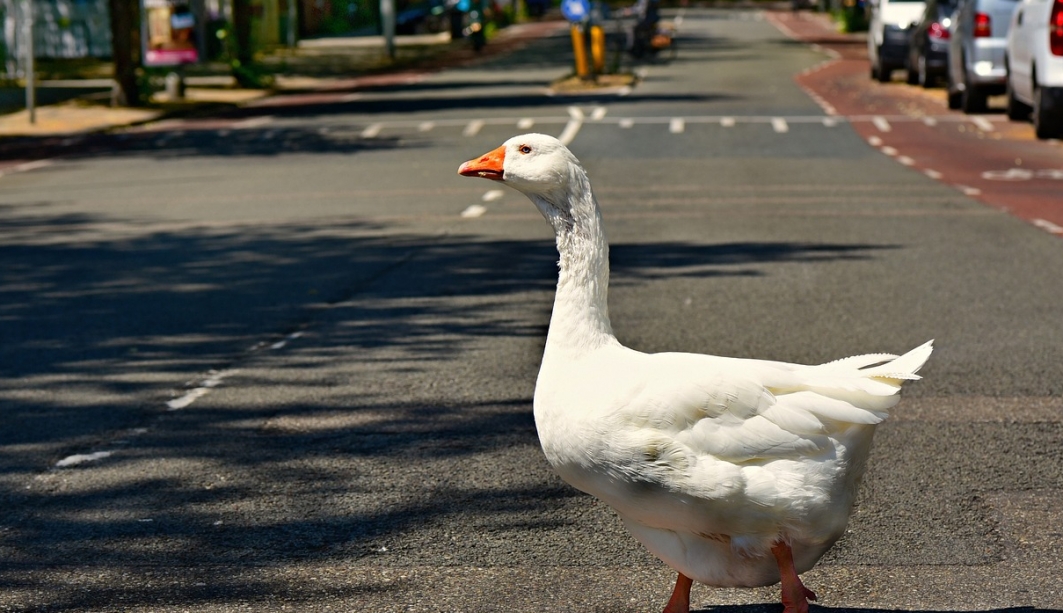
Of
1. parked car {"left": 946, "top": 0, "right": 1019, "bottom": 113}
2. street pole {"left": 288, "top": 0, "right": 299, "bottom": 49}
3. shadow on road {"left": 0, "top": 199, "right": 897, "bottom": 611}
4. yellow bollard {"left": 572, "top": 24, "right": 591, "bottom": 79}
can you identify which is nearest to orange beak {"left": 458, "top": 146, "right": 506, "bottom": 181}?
shadow on road {"left": 0, "top": 199, "right": 897, "bottom": 611}

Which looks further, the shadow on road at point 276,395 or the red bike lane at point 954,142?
the red bike lane at point 954,142

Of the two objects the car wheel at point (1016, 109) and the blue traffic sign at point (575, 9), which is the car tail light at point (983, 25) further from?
the blue traffic sign at point (575, 9)

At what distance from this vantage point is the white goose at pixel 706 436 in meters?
3.91

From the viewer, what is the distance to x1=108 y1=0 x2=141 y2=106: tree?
2909 cm

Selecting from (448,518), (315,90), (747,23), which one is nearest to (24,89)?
(315,90)

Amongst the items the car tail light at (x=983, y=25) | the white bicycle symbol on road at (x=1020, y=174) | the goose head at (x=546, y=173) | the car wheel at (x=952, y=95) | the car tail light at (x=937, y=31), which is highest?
the goose head at (x=546, y=173)

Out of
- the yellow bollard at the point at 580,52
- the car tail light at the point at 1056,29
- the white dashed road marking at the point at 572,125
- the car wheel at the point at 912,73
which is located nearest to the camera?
the car tail light at the point at 1056,29

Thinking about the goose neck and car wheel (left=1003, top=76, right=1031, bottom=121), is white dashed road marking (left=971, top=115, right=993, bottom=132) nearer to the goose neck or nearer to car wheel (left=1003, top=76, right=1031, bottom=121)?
car wheel (left=1003, top=76, right=1031, bottom=121)

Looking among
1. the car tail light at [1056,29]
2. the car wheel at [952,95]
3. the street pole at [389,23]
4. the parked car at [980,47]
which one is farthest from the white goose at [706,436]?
the street pole at [389,23]

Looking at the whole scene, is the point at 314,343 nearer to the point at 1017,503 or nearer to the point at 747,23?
the point at 1017,503

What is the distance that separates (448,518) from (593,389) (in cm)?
169

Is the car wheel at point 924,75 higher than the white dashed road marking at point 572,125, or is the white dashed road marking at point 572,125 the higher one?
the car wheel at point 924,75

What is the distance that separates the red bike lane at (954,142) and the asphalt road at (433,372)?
56 cm

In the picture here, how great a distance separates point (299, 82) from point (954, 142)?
20186 millimetres
